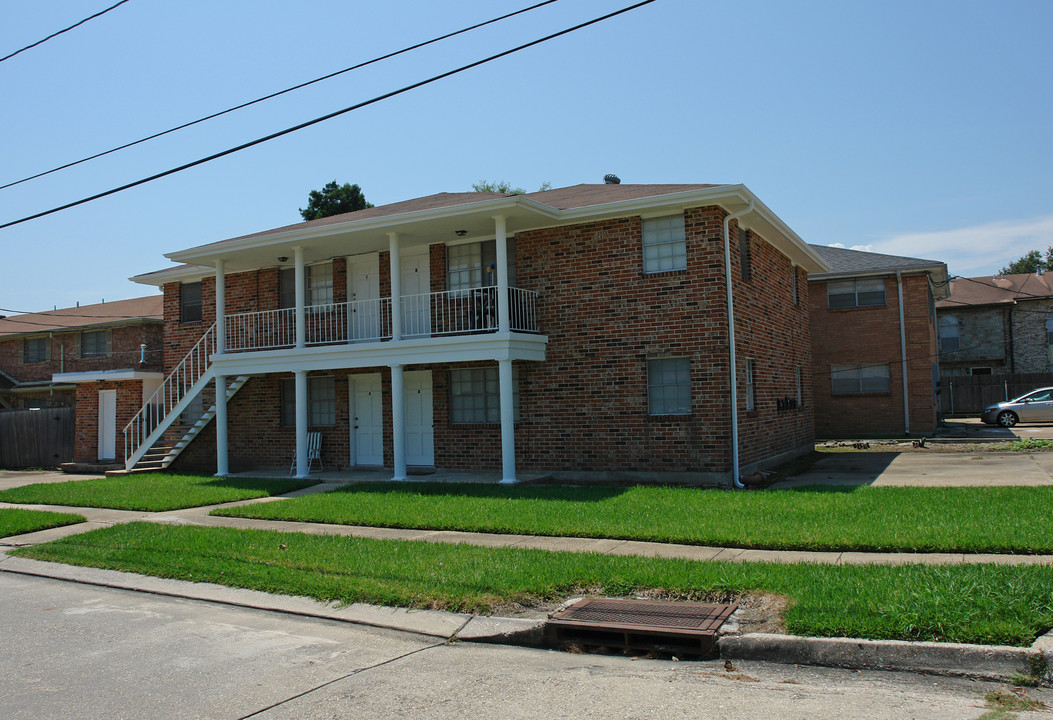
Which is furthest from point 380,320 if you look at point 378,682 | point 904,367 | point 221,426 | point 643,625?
point 904,367

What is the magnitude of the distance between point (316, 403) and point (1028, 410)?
77.6 ft

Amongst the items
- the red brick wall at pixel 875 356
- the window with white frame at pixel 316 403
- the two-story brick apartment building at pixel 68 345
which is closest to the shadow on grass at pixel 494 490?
the window with white frame at pixel 316 403

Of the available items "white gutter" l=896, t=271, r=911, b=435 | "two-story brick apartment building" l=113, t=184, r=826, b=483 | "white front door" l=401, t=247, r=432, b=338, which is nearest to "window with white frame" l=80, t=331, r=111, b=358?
"two-story brick apartment building" l=113, t=184, r=826, b=483

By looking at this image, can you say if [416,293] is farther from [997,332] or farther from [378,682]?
[997,332]

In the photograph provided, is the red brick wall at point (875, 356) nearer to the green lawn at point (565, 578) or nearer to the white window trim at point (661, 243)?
the white window trim at point (661, 243)

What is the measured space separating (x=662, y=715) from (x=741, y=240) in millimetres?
13042

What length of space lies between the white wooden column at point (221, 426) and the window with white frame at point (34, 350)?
19.1 m

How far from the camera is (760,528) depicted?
9547 mm

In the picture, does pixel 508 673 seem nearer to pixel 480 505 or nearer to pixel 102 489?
pixel 480 505

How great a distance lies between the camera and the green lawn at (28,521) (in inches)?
471

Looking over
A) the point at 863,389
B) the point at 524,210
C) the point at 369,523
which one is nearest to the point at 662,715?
the point at 369,523

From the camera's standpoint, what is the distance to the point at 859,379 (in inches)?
1002

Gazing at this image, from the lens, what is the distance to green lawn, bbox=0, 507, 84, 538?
11969 mm

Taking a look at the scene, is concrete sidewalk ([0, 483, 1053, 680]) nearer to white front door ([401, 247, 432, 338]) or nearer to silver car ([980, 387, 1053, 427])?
white front door ([401, 247, 432, 338])
